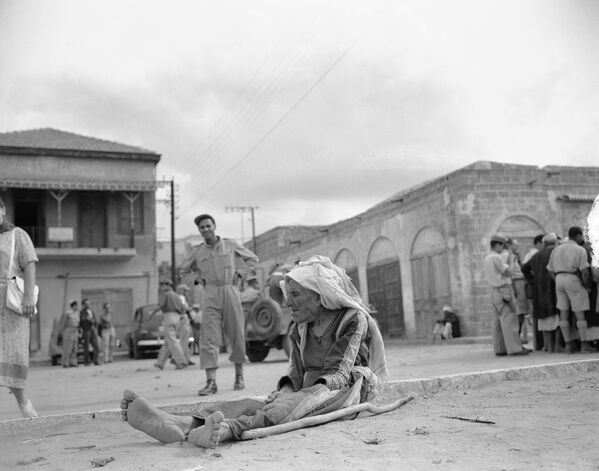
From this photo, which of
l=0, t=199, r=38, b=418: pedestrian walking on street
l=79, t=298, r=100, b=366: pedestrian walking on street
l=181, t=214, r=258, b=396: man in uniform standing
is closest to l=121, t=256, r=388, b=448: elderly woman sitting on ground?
l=0, t=199, r=38, b=418: pedestrian walking on street

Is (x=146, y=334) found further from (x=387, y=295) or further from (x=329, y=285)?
(x=329, y=285)

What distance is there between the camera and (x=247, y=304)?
1434 centimetres

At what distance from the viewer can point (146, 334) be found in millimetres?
20312

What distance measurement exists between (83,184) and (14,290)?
76.4 ft

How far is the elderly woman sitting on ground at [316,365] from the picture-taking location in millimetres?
3516

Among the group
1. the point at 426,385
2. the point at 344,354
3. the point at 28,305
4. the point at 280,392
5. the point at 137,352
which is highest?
the point at 28,305

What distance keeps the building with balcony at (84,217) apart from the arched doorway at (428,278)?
41.3 ft

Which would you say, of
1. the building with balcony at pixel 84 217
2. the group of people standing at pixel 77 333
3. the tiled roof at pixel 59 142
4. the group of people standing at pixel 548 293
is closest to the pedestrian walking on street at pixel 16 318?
the group of people standing at pixel 548 293

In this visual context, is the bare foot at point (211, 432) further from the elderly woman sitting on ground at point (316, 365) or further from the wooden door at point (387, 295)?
the wooden door at point (387, 295)

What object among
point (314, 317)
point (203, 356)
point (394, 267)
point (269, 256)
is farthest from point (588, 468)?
point (269, 256)

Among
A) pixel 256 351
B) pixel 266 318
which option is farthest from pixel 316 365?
pixel 256 351

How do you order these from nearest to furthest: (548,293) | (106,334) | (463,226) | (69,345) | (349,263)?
(548,293), (69,345), (463,226), (106,334), (349,263)

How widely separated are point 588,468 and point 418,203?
57.4 feet

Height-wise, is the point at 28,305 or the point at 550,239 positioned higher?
the point at 550,239
